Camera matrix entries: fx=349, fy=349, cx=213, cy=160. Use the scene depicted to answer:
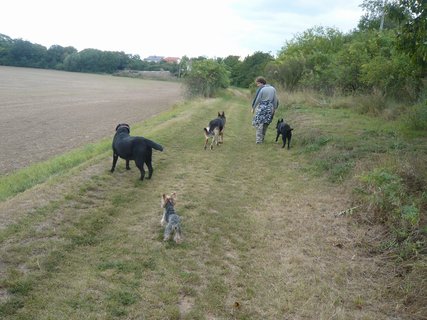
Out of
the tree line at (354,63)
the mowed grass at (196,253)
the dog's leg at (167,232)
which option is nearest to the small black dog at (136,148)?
the mowed grass at (196,253)

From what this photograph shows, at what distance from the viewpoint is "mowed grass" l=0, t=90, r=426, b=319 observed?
394 cm

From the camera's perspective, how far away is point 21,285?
3975 millimetres

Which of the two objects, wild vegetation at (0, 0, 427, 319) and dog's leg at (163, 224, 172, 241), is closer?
wild vegetation at (0, 0, 427, 319)

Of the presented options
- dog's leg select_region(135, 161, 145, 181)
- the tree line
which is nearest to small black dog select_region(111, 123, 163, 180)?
dog's leg select_region(135, 161, 145, 181)

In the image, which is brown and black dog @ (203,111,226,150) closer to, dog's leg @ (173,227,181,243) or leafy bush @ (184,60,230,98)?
dog's leg @ (173,227,181,243)

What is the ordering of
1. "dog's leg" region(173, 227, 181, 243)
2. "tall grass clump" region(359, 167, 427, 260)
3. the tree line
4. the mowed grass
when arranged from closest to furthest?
the mowed grass
"tall grass clump" region(359, 167, 427, 260)
"dog's leg" region(173, 227, 181, 243)
the tree line

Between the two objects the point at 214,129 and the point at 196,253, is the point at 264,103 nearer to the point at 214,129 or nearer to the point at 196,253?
the point at 214,129

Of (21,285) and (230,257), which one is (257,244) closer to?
(230,257)

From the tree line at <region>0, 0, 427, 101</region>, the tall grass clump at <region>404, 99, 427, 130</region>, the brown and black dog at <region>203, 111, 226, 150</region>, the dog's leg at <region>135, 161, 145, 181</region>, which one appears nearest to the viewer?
the dog's leg at <region>135, 161, 145, 181</region>

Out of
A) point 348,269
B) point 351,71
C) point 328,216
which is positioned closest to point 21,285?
point 348,269

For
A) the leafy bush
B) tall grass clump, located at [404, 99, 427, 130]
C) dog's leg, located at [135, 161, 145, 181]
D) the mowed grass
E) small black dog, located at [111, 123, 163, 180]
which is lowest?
the mowed grass

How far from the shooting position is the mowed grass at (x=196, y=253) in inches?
→ 155

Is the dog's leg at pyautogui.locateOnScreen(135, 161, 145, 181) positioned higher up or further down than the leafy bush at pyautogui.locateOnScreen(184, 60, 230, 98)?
→ further down

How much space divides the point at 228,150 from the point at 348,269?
727 centimetres
